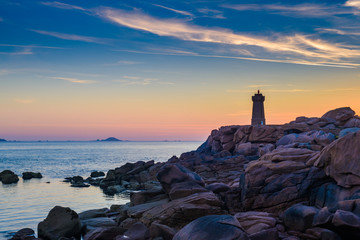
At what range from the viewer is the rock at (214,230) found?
9696 mm

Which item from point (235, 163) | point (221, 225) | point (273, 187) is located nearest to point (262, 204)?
point (273, 187)

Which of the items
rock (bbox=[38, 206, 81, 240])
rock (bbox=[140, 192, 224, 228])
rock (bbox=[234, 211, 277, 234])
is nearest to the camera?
rock (bbox=[234, 211, 277, 234])

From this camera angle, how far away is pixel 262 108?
69625mm

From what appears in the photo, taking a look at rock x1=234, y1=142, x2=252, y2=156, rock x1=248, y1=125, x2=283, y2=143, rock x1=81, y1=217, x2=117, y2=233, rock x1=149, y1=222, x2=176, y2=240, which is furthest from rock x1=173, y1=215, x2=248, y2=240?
rock x1=248, y1=125, x2=283, y2=143

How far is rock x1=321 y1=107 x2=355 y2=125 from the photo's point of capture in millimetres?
49088

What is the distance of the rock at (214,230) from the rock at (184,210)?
4.20m

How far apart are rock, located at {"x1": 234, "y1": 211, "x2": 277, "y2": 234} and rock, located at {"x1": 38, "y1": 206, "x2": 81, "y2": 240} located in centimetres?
898

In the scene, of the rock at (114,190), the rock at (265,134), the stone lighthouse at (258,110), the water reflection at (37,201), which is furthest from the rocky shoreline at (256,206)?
the stone lighthouse at (258,110)

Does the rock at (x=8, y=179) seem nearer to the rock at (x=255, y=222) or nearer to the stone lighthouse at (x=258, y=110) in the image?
the rock at (x=255, y=222)

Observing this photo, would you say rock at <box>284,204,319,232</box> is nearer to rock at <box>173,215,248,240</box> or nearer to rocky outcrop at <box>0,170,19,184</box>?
rock at <box>173,215,248,240</box>

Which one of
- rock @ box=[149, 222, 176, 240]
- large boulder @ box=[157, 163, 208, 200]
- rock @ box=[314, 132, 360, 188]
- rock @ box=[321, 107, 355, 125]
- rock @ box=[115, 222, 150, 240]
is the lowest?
rock @ box=[115, 222, 150, 240]

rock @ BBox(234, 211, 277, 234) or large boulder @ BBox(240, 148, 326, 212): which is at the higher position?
large boulder @ BBox(240, 148, 326, 212)

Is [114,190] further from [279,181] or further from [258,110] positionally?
[258,110]

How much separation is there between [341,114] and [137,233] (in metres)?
43.8
